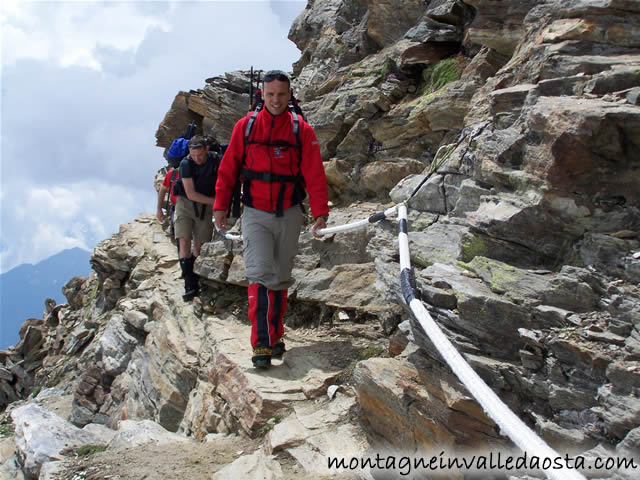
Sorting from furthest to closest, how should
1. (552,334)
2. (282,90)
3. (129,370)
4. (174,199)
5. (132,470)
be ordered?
(129,370) < (174,199) < (282,90) < (132,470) < (552,334)

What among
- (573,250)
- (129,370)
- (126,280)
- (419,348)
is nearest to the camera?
(573,250)

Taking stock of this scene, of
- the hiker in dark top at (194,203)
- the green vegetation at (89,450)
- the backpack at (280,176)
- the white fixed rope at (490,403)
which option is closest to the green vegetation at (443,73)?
the backpack at (280,176)

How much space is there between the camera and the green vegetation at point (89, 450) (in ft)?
23.0

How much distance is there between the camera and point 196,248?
37.7 feet

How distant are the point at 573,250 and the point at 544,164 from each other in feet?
3.07

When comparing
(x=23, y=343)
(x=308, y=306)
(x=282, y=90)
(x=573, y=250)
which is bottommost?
(x=23, y=343)

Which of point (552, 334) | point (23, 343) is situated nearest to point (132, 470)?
point (552, 334)

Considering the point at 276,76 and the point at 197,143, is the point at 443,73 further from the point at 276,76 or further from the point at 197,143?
the point at 197,143

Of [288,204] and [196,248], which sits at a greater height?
[288,204]

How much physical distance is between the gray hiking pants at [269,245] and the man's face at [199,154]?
347cm

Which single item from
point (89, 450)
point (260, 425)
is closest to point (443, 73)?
point (260, 425)

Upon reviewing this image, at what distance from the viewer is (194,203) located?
35.8 feet

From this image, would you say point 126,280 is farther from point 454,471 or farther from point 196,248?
point 454,471

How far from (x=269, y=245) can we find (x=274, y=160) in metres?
1.36
